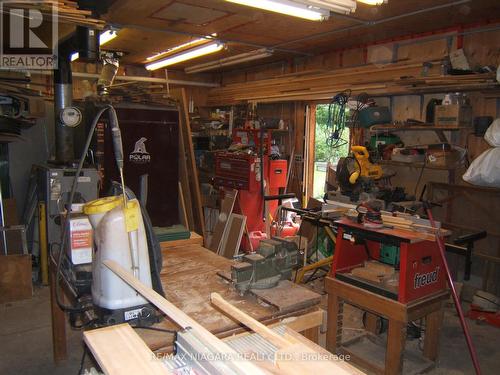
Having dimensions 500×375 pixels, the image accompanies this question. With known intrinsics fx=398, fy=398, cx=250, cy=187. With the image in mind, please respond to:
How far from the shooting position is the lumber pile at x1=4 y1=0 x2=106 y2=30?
2.54m

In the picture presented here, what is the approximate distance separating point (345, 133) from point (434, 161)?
72.0 inches

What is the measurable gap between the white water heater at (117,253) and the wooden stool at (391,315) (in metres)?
1.70

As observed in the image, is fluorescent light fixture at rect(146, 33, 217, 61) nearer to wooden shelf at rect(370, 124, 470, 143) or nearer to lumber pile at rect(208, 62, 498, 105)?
lumber pile at rect(208, 62, 498, 105)

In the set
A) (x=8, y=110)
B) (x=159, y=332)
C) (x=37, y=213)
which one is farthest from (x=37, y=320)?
(x=159, y=332)

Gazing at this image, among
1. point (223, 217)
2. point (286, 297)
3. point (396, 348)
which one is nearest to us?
point (286, 297)

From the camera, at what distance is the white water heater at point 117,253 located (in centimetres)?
142

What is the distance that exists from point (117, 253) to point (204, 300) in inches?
17.5

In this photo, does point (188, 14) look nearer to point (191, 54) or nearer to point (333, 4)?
point (333, 4)

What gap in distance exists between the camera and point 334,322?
9.46 ft

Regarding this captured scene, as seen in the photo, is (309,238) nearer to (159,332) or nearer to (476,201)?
(476,201)

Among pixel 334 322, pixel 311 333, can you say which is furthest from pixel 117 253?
pixel 334 322

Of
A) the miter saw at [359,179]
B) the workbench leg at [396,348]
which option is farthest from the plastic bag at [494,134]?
the workbench leg at [396,348]

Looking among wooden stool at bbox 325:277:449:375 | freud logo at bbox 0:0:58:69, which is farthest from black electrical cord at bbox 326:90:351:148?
freud logo at bbox 0:0:58:69

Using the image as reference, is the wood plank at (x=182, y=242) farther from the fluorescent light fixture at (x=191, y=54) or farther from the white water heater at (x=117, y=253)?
the fluorescent light fixture at (x=191, y=54)
